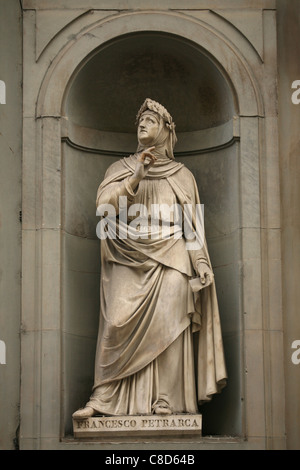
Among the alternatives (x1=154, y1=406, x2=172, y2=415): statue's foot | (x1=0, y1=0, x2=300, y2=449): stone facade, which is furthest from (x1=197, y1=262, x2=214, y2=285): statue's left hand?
(x1=154, y1=406, x2=172, y2=415): statue's foot

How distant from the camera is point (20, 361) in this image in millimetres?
15883

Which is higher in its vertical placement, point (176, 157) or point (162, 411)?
point (176, 157)

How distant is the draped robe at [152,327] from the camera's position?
51.6 feet

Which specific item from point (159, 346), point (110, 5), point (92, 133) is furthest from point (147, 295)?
point (110, 5)

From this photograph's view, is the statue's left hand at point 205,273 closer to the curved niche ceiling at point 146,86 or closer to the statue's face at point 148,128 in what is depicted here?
the statue's face at point 148,128

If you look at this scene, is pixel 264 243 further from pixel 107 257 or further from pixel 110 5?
pixel 110 5

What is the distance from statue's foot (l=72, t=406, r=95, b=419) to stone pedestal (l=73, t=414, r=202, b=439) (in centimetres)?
5

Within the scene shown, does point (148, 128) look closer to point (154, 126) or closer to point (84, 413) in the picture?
point (154, 126)

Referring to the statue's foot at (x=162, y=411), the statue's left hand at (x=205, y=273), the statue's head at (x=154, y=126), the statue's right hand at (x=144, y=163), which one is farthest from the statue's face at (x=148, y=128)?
the statue's foot at (x=162, y=411)

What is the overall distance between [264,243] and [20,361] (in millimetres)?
2782

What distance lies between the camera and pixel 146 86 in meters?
17.3

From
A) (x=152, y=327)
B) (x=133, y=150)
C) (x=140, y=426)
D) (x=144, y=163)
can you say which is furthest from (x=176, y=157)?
(x=140, y=426)

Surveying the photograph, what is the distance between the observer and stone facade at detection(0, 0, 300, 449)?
51.9 ft

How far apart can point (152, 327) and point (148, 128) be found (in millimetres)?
2158
